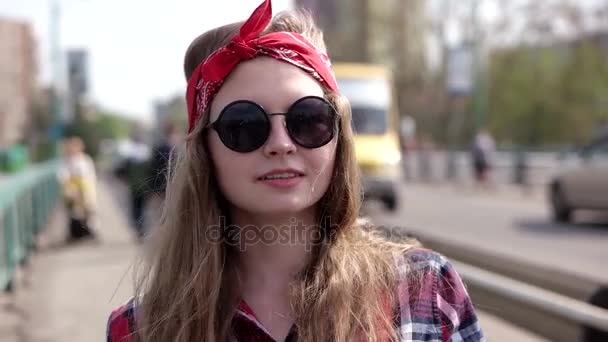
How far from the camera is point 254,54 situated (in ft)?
4.79

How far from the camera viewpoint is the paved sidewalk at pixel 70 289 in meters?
5.77

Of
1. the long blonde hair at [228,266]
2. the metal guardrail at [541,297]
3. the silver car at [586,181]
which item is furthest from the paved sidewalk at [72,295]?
the silver car at [586,181]

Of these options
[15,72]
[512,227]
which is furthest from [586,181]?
[15,72]

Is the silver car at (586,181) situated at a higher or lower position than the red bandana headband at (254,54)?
lower

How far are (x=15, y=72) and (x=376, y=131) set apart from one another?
22478 mm

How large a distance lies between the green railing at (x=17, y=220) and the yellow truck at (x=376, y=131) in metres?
5.48

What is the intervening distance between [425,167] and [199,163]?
28.5 metres

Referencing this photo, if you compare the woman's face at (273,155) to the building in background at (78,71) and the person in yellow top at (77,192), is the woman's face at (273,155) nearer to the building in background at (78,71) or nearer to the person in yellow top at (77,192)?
the person in yellow top at (77,192)

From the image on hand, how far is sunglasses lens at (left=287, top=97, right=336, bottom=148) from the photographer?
1.45m

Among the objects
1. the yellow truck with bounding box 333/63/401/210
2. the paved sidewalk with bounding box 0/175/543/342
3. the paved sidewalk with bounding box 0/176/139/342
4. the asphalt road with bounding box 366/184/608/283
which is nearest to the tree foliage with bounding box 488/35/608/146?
the asphalt road with bounding box 366/184/608/283

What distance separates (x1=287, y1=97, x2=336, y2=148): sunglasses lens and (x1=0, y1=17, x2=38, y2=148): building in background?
33.1 m

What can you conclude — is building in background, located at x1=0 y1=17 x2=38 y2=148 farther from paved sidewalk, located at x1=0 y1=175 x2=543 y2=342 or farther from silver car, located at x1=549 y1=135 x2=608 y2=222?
silver car, located at x1=549 y1=135 x2=608 y2=222

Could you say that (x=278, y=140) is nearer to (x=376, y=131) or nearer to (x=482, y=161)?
(x=376, y=131)

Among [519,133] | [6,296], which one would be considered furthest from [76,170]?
[519,133]
